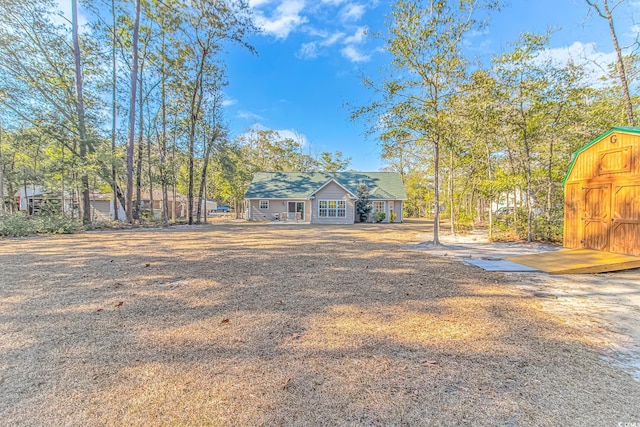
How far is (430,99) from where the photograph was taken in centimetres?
965

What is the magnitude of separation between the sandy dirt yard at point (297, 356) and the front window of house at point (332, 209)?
18787mm

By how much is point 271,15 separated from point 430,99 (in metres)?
10.5

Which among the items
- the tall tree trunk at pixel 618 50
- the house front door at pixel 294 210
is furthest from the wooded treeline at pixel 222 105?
the house front door at pixel 294 210

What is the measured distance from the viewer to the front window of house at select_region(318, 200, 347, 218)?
23.8 metres

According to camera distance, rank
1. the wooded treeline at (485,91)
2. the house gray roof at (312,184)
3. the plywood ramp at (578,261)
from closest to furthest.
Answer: the plywood ramp at (578,261), the wooded treeline at (485,91), the house gray roof at (312,184)

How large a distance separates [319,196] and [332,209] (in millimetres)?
1593

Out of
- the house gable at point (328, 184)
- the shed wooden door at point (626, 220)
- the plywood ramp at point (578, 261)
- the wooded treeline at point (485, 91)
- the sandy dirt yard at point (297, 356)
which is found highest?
the wooded treeline at point (485, 91)

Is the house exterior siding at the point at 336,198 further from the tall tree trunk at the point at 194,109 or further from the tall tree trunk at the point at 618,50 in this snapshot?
the tall tree trunk at the point at 618,50

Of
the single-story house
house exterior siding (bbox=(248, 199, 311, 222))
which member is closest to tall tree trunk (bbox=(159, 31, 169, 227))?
the single-story house

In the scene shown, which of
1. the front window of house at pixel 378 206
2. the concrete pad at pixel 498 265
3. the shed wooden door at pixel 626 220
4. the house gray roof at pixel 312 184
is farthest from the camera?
the house gray roof at pixel 312 184

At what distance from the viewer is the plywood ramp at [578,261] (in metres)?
5.89

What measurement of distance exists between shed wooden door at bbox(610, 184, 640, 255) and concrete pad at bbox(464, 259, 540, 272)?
9.31 feet

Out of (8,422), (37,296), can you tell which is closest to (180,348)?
(8,422)

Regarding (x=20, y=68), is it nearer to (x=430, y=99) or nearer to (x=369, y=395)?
(x=430, y=99)
